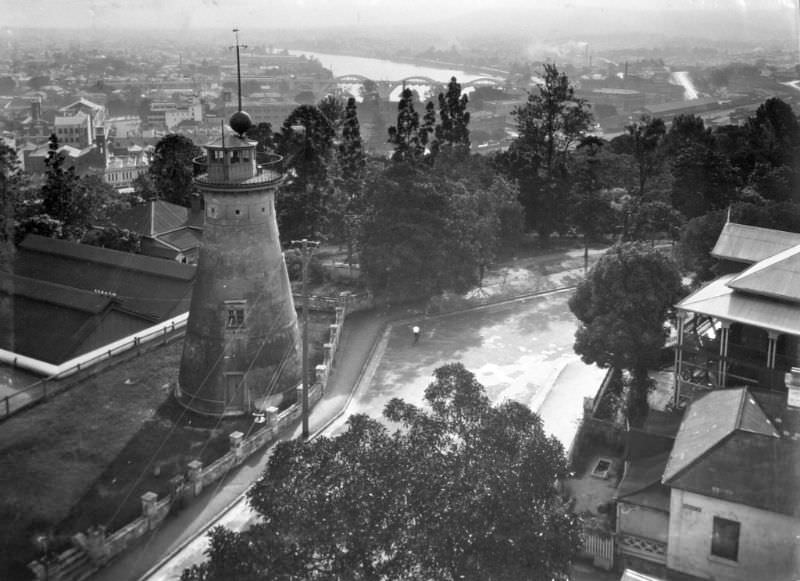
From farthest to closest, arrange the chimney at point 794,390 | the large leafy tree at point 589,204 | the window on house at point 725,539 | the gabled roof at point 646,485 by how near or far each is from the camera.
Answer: the large leafy tree at point 589,204 < the chimney at point 794,390 < the gabled roof at point 646,485 < the window on house at point 725,539

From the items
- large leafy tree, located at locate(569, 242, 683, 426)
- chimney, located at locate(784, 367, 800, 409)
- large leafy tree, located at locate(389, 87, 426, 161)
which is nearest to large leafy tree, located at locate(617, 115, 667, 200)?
large leafy tree, located at locate(389, 87, 426, 161)

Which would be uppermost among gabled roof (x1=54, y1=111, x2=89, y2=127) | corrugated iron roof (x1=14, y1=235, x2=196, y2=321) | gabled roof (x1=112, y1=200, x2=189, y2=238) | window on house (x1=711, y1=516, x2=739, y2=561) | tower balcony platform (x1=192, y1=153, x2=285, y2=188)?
tower balcony platform (x1=192, y1=153, x2=285, y2=188)

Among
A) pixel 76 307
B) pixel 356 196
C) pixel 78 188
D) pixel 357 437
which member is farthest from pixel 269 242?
pixel 78 188

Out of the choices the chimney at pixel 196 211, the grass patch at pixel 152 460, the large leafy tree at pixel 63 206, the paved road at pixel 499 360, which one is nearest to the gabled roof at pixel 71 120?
the chimney at pixel 196 211

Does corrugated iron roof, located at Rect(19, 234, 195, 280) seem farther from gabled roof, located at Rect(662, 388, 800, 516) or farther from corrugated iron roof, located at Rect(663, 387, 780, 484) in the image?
gabled roof, located at Rect(662, 388, 800, 516)

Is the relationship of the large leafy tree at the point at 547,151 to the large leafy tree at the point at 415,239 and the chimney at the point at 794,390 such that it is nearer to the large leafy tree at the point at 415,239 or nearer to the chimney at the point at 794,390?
the large leafy tree at the point at 415,239
